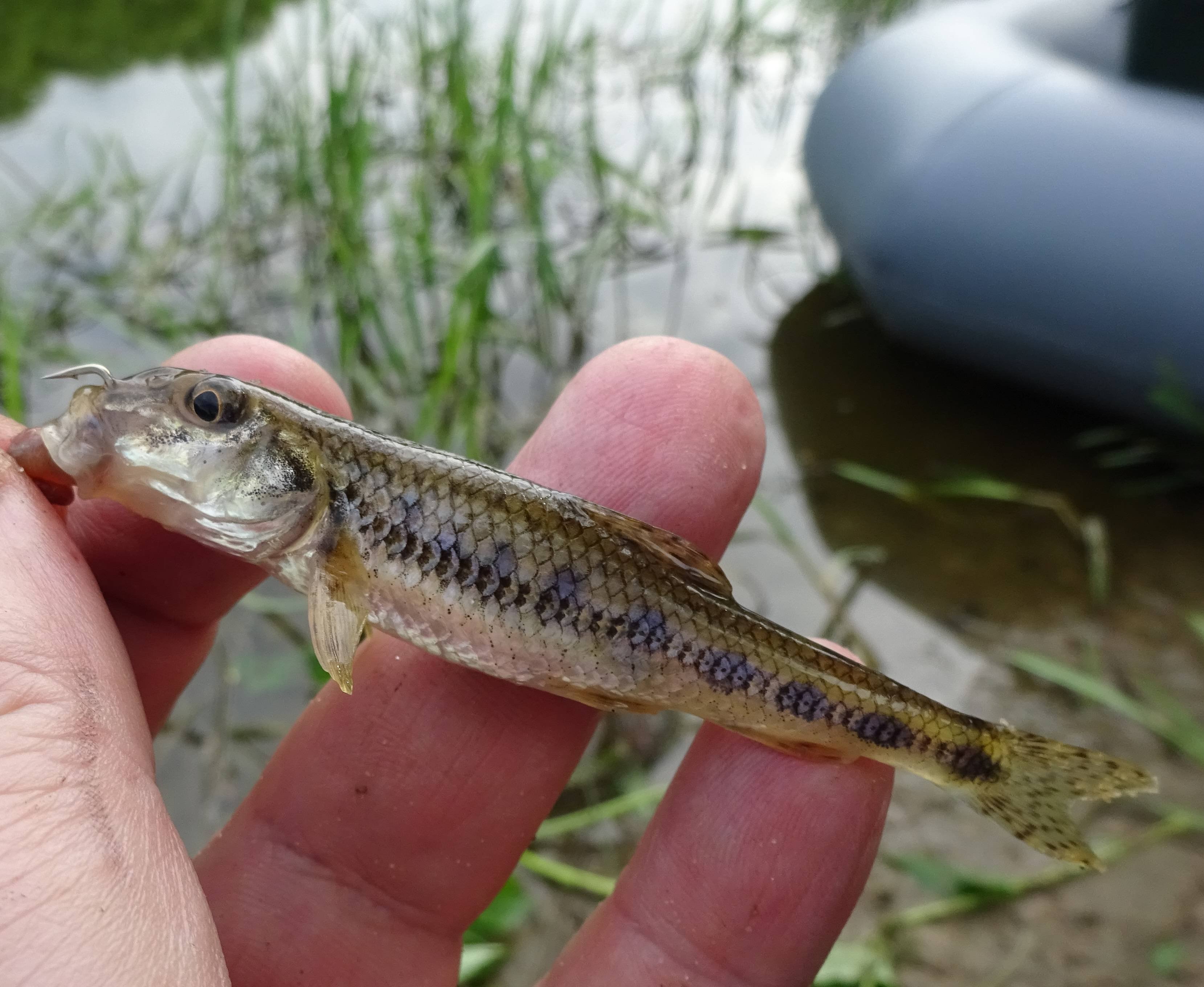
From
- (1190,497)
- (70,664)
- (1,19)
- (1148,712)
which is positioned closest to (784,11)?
(1190,497)

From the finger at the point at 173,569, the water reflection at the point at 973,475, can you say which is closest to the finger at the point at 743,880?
the finger at the point at 173,569

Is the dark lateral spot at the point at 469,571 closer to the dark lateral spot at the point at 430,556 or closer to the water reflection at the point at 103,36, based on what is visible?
the dark lateral spot at the point at 430,556

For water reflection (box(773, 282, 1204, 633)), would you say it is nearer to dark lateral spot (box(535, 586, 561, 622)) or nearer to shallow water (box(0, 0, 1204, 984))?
shallow water (box(0, 0, 1204, 984))

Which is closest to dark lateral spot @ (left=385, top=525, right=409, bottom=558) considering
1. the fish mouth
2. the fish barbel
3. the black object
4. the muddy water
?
the fish barbel

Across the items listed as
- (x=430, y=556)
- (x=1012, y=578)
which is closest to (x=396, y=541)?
(x=430, y=556)

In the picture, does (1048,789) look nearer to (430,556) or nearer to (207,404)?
(430,556)

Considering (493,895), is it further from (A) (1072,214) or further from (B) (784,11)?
(B) (784,11)
